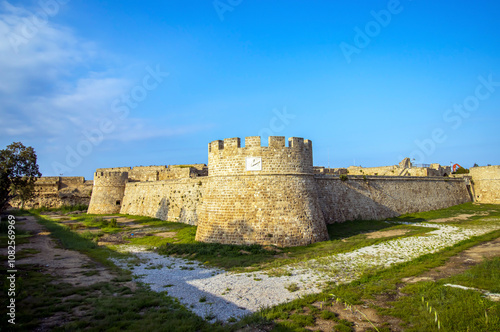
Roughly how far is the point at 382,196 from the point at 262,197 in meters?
16.2

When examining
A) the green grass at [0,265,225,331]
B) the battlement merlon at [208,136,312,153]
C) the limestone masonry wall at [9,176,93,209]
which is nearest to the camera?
the green grass at [0,265,225,331]

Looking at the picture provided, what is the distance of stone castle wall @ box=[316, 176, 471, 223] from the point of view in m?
22.4

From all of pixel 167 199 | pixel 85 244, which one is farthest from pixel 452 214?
pixel 85 244

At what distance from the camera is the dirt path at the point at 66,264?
1022 cm

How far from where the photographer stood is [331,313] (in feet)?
22.4

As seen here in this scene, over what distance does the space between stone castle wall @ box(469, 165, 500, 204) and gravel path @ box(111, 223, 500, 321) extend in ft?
86.1

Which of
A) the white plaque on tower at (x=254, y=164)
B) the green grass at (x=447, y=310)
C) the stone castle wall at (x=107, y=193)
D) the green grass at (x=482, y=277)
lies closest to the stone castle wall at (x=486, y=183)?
the green grass at (x=482, y=277)

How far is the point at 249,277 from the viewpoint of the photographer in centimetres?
1009

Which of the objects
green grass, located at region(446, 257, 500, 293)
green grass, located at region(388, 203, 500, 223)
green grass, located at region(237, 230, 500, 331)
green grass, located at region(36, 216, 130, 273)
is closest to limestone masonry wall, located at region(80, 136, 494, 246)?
green grass, located at region(388, 203, 500, 223)

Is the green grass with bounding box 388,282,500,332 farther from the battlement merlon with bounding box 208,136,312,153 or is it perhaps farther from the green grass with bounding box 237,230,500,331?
the battlement merlon with bounding box 208,136,312,153

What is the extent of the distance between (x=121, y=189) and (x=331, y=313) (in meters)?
35.0

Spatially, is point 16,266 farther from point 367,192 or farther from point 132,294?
point 367,192

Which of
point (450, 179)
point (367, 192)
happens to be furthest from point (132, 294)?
point (450, 179)

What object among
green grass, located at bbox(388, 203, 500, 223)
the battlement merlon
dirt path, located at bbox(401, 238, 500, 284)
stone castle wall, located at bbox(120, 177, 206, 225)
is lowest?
dirt path, located at bbox(401, 238, 500, 284)
